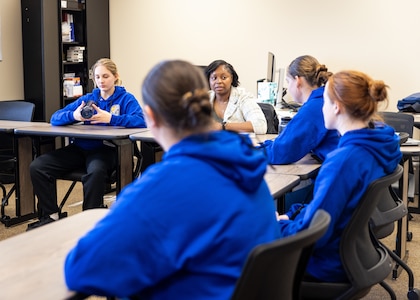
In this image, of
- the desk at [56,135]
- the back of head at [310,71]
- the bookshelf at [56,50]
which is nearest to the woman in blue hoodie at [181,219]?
the back of head at [310,71]

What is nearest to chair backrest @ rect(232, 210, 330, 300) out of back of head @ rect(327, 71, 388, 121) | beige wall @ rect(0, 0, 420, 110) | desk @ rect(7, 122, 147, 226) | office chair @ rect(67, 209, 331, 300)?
office chair @ rect(67, 209, 331, 300)

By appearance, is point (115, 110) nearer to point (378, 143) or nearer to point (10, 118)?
point (10, 118)

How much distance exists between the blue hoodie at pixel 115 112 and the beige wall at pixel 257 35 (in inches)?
87.6

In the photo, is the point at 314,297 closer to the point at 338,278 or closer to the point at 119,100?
the point at 338,278

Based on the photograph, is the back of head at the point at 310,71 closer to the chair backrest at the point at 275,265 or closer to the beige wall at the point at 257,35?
the chair backrest at the point at 275,265

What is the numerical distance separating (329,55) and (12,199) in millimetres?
3401

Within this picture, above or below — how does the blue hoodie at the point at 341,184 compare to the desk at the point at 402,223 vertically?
above

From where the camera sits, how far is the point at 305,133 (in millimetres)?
2869

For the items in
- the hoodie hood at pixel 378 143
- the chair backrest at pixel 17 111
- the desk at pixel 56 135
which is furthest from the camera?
the chair backrest at pixel 17 111

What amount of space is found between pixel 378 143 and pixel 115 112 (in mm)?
2543

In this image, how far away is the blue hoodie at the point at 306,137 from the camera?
2867 millimetres

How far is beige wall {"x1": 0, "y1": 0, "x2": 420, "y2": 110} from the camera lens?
5891 mm

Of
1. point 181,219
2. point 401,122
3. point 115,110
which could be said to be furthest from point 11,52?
point 181,219

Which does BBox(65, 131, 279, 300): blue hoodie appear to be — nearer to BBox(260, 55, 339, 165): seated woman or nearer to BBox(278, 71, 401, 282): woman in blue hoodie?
BBox(278, 71, 401, 282): woman in blue hoodie
